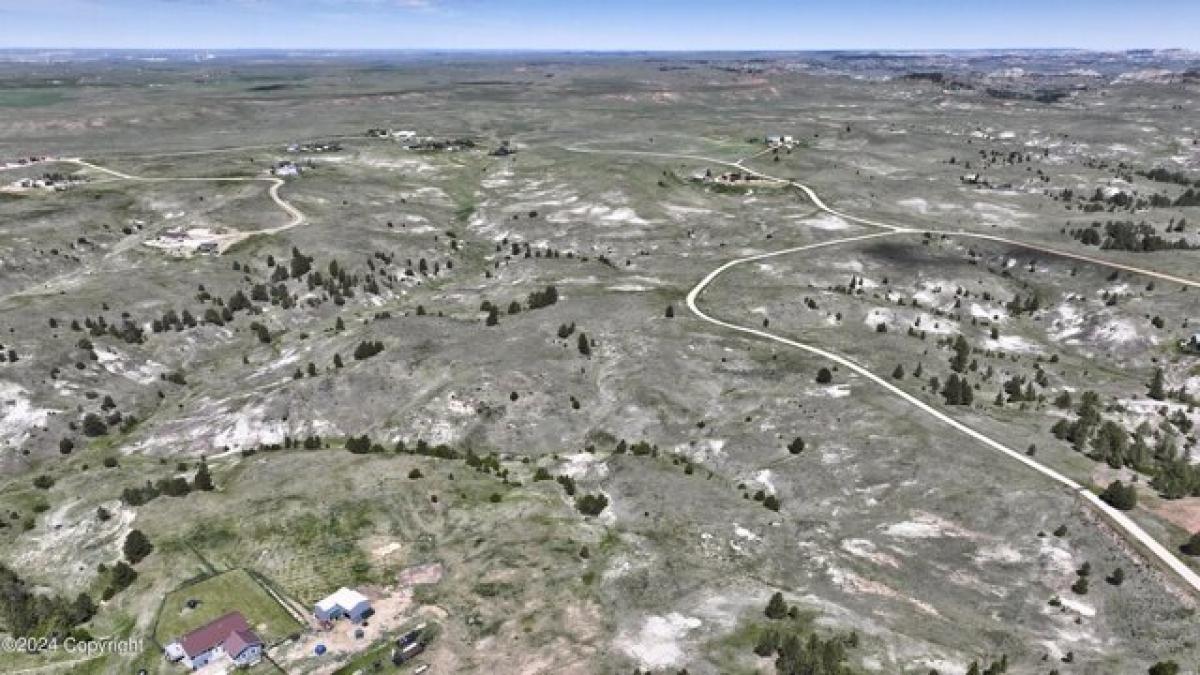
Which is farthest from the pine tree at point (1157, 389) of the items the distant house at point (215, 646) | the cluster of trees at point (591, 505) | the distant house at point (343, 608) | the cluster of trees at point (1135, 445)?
the distant house at point (215, 646)

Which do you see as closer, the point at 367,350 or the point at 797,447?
the point at 797,447

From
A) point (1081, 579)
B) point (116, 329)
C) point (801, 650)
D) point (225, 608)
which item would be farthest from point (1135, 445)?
point (116, 329)

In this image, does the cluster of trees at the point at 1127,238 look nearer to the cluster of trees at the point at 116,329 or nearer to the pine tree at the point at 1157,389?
the pine tree at the point at 1157,389

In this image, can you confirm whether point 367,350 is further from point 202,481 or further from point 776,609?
point 776,609

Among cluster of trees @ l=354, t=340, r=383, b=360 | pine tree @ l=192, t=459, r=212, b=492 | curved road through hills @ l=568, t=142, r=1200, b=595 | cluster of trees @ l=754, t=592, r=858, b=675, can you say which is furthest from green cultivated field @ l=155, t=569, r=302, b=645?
curved road through hills @ l=568, t=142, r=1200, b=595

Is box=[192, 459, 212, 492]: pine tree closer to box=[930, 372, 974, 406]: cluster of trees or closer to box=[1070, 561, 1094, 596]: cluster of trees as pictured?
box=[1070, 561, 1094, 596]: cluster of trees

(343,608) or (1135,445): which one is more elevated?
(1135,445)
